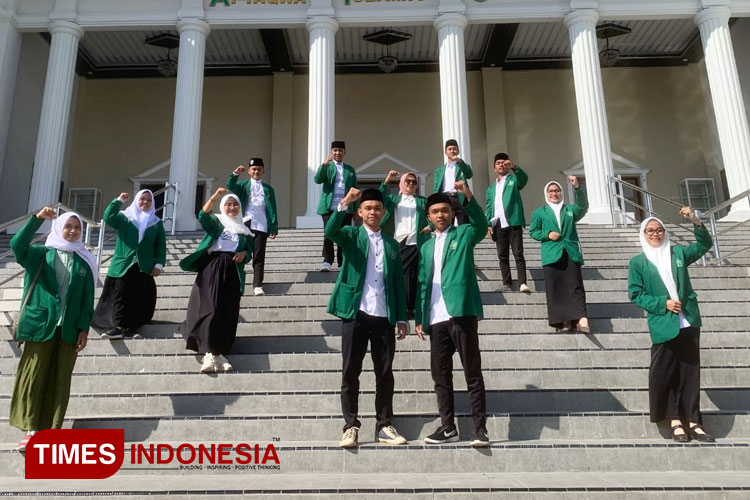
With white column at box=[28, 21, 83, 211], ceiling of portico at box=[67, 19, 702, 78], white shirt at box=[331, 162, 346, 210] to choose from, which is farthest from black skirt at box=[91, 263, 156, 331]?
ceiling of portico at box=[67, 19, 702, 78]

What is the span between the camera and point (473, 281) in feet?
13.7

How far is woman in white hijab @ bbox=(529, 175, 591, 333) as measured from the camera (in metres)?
5.74

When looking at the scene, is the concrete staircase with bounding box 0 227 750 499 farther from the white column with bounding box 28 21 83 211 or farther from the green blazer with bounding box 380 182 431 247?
the white column with bounding box 28 21 83 211

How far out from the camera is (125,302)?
5.88 m

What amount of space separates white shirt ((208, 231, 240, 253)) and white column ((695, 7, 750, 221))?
11.4m

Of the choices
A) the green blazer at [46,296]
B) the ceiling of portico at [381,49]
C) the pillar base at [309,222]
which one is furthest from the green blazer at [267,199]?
the ceiling of portico at [381,49]

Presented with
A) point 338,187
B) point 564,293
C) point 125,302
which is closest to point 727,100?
point 564,293

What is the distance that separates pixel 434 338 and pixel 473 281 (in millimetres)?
512

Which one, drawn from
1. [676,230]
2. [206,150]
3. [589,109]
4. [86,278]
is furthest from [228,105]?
[86,278]

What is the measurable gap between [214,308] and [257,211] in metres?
2.24

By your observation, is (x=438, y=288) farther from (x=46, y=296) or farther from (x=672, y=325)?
(x=46, y=296)

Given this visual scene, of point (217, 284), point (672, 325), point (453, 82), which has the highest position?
point (453, 82)

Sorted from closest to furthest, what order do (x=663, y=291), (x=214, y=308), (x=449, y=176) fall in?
(x=663, y=291) < (x=214, y=308) < (x=449, y=176)

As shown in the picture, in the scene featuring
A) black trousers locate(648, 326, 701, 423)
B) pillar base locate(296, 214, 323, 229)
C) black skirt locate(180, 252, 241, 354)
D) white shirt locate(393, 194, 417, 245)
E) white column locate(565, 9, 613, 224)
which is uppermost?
white column locate(565, 9, 613, 224)
